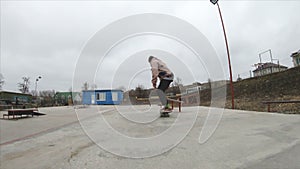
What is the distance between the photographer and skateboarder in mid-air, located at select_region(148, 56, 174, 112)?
5867 mm

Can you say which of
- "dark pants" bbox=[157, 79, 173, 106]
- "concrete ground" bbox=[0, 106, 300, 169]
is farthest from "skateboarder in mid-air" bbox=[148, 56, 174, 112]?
"concrete ground" bbox=[0, 106, 300, 169]

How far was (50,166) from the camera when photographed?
254 cm

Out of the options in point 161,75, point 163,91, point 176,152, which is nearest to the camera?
point 176,152

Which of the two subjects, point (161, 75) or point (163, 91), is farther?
point (163, 91)

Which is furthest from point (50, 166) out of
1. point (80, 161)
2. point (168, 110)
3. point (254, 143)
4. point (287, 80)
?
point (287, 80)

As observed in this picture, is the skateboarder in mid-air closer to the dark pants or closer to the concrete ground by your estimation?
the dark pants

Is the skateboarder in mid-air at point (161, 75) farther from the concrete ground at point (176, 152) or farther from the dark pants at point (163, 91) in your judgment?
the concrete ground at point (176, 152)

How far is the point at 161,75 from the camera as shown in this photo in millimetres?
6164

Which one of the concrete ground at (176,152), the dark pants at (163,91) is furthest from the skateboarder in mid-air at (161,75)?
the concrete ground at (176,152)

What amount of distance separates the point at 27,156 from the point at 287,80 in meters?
16.9

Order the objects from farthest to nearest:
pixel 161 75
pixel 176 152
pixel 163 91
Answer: pixel 163 91, pixel 161 75, pixel 176 152

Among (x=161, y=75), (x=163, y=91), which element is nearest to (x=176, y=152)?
(x=161, y=75)

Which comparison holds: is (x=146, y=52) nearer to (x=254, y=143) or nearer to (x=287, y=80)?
(x=254, y=143)

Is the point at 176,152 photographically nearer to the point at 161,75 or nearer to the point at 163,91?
the point at 161,75
